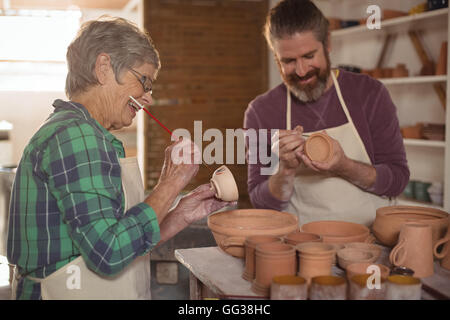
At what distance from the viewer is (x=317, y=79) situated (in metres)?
2.09


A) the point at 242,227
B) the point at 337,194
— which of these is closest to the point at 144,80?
the point at 242,227

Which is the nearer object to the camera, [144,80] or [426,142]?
[144,80]

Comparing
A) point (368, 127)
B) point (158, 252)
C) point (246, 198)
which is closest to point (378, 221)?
point (368, 127)

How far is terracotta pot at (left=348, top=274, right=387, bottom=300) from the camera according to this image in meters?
1.05

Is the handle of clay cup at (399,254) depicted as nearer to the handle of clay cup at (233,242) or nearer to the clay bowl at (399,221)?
the clay bowl at (399,221)

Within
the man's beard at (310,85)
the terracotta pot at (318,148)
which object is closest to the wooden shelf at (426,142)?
the man's beard at (310,85)

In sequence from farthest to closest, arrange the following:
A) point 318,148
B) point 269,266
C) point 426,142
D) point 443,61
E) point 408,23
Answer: point 408,23 < point 426,142 < point 443,61 < point 318,148 < point 269,266

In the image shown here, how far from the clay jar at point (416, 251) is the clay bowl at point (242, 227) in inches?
12.1

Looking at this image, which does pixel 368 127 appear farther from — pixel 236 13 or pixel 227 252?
pixel 236 13

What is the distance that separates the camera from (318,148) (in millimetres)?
1805

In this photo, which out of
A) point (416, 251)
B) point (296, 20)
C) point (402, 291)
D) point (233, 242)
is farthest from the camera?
point (296, 20)

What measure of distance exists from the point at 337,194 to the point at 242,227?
34.2 inches

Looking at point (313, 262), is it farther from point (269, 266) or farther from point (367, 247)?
point (367, 247)
